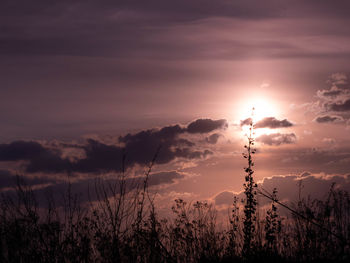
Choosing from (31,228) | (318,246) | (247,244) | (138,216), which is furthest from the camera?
(31,228)

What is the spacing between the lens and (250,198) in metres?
11.0

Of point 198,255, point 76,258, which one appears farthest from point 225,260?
point 76,258

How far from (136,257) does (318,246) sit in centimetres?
613

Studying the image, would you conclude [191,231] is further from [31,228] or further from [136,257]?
[31,228]

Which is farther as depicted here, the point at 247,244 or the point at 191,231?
the point at 191,231

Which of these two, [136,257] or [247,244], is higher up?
[247,244]

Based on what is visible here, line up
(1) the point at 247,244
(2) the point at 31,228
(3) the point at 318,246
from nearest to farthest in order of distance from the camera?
(1) the point at 247,244, (3) the point at 318,246, (2) the point at 31,228

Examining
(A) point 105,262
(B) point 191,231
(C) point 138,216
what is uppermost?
(C) point 138,216

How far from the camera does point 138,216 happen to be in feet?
38.0

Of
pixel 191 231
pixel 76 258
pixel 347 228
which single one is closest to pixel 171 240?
pixel 191 231

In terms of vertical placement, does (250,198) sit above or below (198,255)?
above

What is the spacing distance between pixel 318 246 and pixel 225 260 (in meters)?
3.19

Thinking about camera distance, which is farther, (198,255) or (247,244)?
(198,255)

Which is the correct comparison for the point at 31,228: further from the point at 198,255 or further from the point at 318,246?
the point at 318,246
